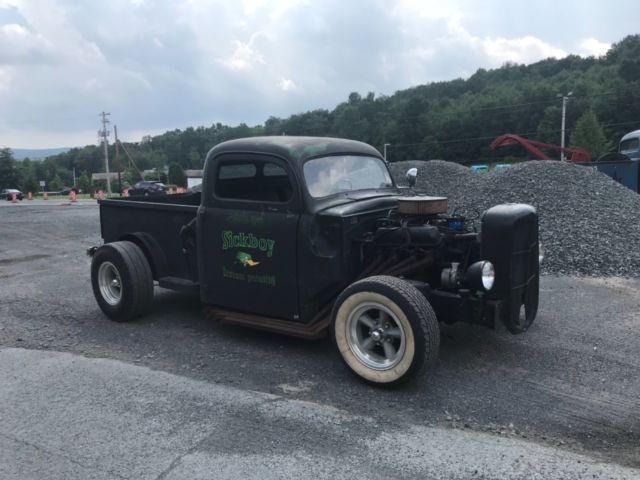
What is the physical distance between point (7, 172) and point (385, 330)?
94903 millimetres

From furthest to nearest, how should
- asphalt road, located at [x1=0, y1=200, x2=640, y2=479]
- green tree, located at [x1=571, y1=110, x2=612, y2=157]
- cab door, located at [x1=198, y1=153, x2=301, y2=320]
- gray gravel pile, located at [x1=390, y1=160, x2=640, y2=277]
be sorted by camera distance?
green tree, located at [x1=571, y1=110, x2=612, y2=157], gray gravel pile, located at [x1=390, y1=160, x2=640, y2=277], cab door, located at [x1=198, y1=153, x2=301, y2=320], asphalt road, located at [x1=0, y1=200, x2=640, y2=479]

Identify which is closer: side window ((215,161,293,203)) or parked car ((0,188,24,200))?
side window ((215,161,293,203))

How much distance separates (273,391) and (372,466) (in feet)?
4.31

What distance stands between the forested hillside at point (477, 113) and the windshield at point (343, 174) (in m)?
61.6

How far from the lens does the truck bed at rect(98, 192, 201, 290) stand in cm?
607

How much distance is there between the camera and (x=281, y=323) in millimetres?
5160

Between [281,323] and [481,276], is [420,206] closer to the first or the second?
[481,276]

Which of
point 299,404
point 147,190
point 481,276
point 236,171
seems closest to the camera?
point 299,404

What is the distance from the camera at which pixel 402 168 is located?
22.0m

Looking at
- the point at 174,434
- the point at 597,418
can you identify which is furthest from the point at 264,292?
the point at 597,418

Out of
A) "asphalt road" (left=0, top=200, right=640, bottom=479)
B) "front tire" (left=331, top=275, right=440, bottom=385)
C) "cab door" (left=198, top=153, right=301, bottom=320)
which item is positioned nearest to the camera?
"asphalt road" (left=0, top=200, right=640, bottom=479)

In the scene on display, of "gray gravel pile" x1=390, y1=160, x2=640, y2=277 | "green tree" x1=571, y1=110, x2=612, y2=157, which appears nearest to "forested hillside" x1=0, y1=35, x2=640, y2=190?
"green tree" x1=571, y1=110, x2=612, y2=157

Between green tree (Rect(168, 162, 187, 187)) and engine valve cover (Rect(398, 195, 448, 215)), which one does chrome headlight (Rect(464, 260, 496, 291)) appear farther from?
green tree (Rect(168, 162, 187, 187))

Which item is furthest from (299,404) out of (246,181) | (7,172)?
(7,172)
